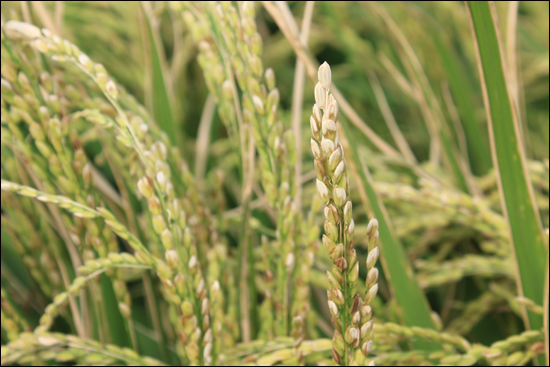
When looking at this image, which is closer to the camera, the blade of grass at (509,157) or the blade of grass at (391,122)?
the blade of grass at (509,157)

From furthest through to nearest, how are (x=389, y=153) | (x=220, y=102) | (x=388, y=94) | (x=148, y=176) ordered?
1. (x=388, y=94)
2. (x=389, y=153)
3. (x=220, y=102)
4. (x=148, y=176)

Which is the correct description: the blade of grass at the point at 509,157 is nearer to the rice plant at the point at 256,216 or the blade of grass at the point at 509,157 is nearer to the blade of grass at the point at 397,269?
the rice plant at the point at 256,216

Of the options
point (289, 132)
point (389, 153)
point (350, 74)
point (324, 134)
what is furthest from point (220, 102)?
point (350, 74)

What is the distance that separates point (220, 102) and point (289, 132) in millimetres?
108

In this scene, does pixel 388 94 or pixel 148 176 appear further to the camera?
pixel 388 94

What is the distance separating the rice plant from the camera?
0.37 metres

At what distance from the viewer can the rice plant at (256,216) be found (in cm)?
37

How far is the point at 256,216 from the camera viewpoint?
0.69m

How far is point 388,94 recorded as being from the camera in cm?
101

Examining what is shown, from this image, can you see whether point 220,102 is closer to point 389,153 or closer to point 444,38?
point 389,153

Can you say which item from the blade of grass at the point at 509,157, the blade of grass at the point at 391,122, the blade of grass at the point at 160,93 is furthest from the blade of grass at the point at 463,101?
the blade of grass at the point at 160,93

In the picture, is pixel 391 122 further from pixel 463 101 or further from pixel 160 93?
pixel 160 93

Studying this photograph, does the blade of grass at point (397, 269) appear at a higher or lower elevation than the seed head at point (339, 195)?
lower

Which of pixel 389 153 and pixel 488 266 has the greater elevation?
pixel 389 153
